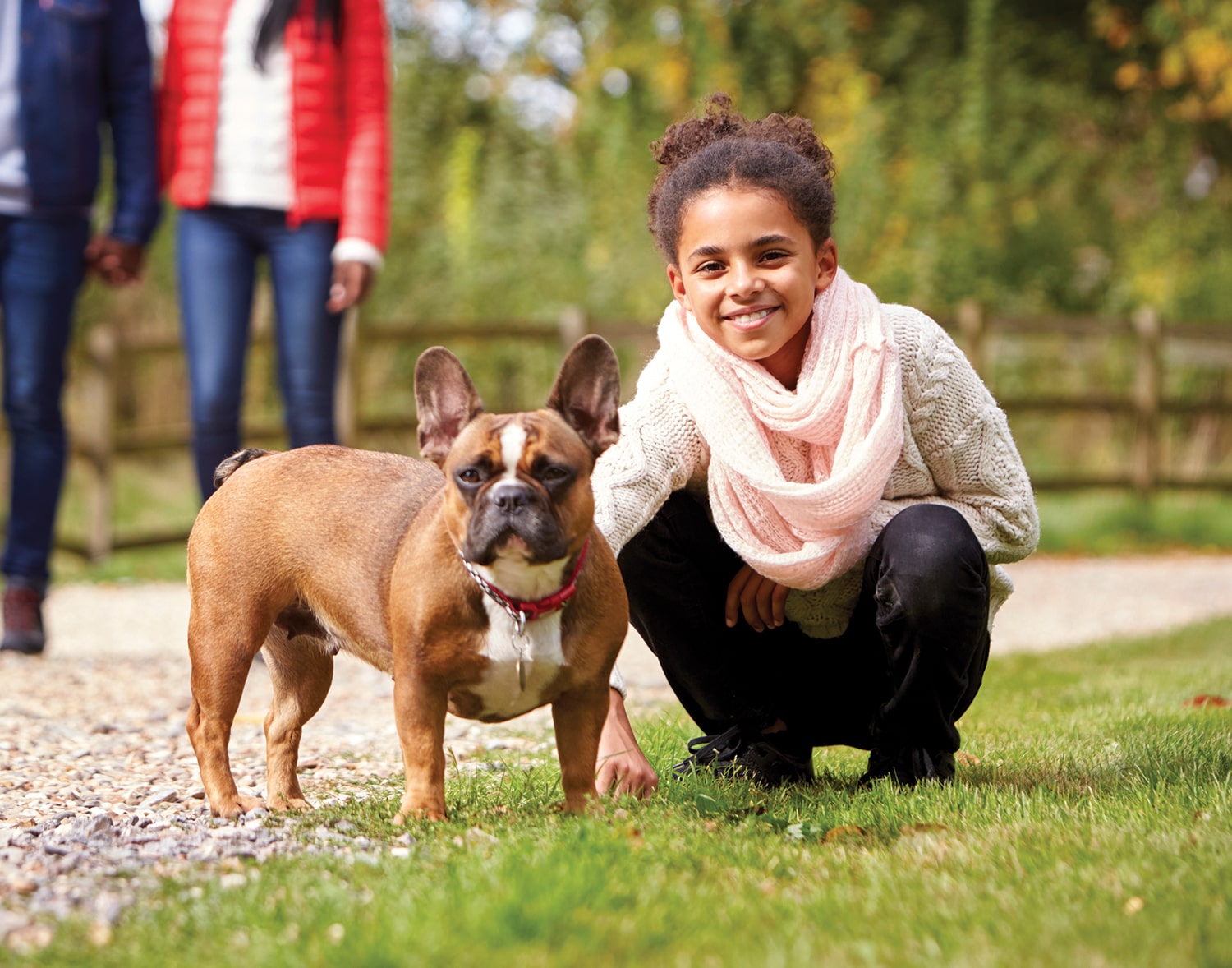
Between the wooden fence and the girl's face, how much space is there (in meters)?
5.53

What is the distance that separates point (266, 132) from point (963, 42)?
1227 centimetres

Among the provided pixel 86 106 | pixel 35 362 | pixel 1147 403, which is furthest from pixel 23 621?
pixel 1147 403

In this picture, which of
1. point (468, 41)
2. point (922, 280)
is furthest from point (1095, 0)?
point (468, 41)

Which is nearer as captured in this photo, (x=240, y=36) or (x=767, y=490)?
(x=767, y=490)

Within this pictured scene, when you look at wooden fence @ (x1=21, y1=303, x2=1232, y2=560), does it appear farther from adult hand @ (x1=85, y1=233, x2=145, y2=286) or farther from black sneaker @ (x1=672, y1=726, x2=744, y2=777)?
black sneaker @ (x1=672, y1=726, x2=744, y2=777)

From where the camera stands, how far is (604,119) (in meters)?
14.1

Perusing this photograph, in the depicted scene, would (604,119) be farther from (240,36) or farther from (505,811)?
(505,811)

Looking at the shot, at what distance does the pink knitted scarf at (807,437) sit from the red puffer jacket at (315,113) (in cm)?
221

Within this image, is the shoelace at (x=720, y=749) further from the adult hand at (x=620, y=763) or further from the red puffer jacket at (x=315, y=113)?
the red puffer jacket at (x=315, y=113)

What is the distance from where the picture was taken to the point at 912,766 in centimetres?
329

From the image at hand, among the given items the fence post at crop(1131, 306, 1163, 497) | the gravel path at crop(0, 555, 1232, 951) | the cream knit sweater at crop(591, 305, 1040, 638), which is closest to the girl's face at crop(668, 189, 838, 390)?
the cream knit sweater at crop(591, 305, 1040, 638)

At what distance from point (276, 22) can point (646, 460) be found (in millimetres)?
2667

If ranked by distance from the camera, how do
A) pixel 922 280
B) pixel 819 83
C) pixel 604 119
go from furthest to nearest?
pixel 819 83 < pixel 604 119 < pixel 922 280

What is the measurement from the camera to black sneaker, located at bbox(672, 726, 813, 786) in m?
3.38
